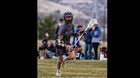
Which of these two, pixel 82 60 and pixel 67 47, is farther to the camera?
pixel 82 60

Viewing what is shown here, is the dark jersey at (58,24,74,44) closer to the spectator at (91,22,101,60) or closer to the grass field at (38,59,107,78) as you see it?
the grass field at (38,59,107,78)

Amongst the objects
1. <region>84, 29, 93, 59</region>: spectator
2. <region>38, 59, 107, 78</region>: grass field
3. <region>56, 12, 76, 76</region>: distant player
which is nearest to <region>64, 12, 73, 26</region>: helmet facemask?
<region>56, 12, 76, 76</region>: distant player

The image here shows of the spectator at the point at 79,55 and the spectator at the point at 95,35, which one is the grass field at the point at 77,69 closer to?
the spectator at the point at 95,35

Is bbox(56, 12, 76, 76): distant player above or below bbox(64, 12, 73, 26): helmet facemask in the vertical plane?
below

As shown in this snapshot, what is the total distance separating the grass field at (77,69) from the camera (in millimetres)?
11570

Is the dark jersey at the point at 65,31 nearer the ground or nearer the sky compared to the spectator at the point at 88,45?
nearer the sky

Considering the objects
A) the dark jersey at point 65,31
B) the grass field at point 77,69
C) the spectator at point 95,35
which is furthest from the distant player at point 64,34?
the spectator at point 95,35

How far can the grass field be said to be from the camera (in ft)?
38.0

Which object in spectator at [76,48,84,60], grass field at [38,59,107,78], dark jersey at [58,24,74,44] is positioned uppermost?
dark jersey at [58,24,74,44]
